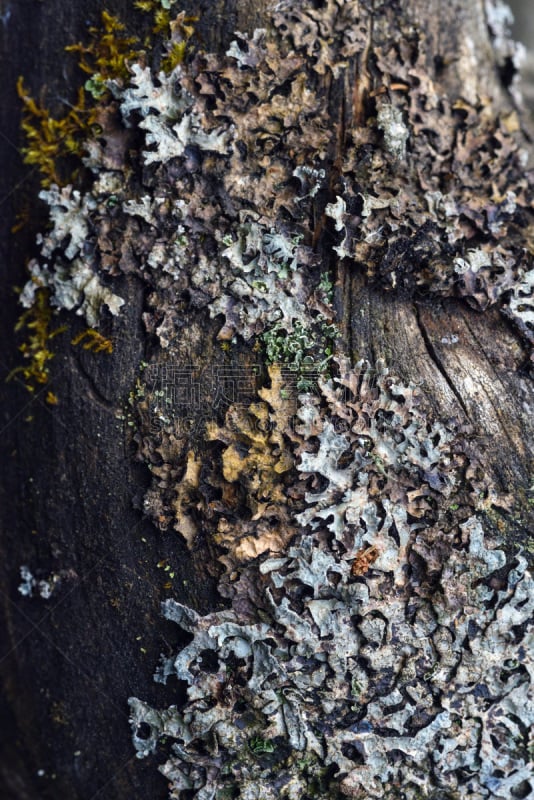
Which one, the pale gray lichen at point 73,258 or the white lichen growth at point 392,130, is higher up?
the white lichen growth at point 392,130

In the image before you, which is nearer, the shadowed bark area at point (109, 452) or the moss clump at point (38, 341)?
the shadowed bark area at point (109, 452)

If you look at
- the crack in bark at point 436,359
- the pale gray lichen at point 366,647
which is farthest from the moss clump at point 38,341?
the crack in bark at point 436,359

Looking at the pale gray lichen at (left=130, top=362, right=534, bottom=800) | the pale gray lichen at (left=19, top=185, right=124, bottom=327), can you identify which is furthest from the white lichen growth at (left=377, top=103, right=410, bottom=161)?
the pale gray lichen at (left=19, top=185, right=124, bottom=327)

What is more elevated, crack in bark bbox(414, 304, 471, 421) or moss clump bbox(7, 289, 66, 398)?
crack in bark bbox(414, 304, 471, 421)

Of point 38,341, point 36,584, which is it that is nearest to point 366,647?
point 36,584

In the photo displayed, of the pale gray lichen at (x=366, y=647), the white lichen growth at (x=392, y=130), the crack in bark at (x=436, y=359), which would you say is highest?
the white lichen growth at (x=392, y=130)

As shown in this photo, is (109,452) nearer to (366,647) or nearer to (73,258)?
(73,258)

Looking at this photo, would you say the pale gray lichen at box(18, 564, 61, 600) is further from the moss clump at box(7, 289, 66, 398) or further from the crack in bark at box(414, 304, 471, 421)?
the crack in bark at box(414, 304, 471, 421)

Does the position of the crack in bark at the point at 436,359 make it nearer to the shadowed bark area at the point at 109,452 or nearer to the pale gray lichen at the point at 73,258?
the shadowed bark area at the point at 109,452
